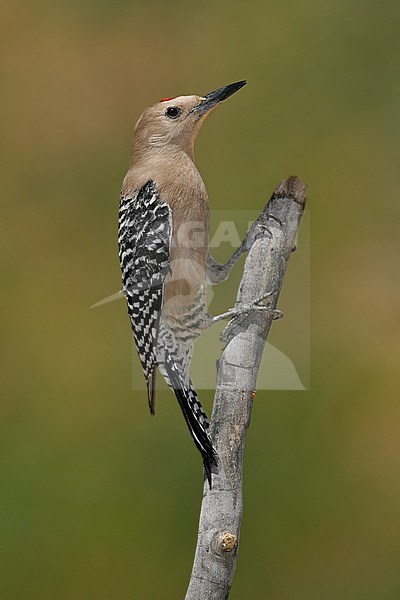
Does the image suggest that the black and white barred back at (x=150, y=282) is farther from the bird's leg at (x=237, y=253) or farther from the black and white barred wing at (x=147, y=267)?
the bird's leg at (x=237, y=253)

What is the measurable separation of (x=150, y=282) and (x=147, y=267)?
0.03 meters

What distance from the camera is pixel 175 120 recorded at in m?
1.52

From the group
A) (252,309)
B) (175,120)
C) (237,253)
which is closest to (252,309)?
(252,309)

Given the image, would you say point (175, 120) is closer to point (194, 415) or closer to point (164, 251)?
point (164, 251)

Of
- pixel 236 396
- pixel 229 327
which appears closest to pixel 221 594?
pixel 236 396

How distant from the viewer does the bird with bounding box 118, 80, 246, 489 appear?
1.56m

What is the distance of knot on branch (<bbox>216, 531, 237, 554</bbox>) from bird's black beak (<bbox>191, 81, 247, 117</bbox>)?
761 millimetres

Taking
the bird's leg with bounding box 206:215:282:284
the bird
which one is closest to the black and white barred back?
the bird

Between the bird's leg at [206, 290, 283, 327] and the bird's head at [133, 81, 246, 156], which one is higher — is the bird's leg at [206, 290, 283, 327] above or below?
below

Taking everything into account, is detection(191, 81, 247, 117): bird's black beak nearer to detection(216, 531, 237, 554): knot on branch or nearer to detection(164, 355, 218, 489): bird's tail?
detection(164, 355, 218, 489): bird's tail

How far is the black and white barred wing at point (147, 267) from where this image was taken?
1566mm

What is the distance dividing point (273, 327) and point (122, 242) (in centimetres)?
41

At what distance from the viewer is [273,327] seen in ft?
5.91

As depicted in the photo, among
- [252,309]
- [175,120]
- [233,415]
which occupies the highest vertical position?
[175,120]
